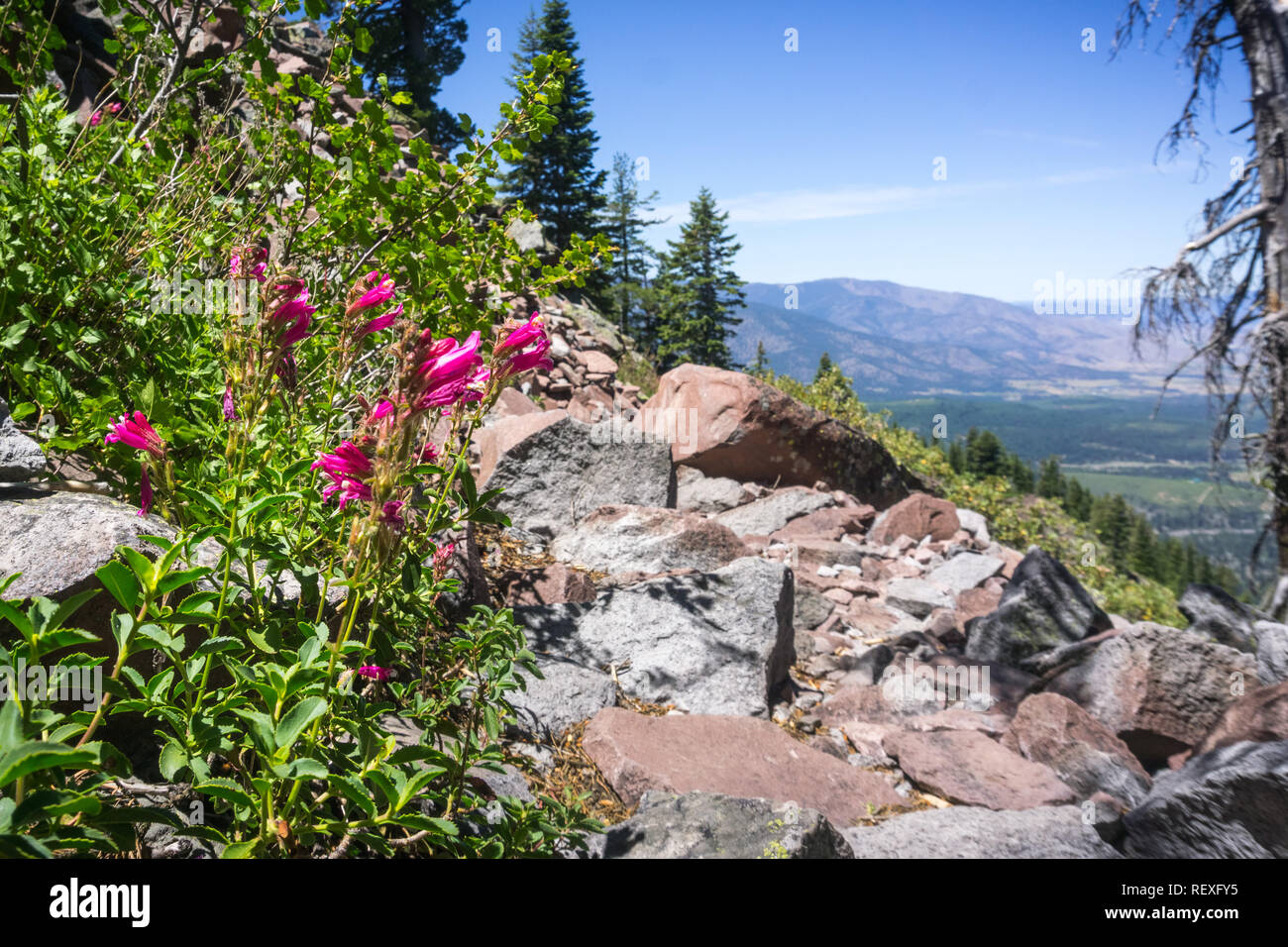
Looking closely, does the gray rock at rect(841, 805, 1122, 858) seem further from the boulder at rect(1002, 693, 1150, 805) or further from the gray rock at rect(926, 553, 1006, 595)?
the gray rock at rect(926, 553, 1006, 595)

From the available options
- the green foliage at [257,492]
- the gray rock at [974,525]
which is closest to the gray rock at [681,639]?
the green foliage at [257,492]

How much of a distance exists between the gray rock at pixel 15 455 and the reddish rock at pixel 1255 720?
508 cm

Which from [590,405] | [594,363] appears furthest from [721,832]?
[594,363]

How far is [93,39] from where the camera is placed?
7707 millimetres

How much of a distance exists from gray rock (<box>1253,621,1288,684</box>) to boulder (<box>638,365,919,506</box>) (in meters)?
4.81

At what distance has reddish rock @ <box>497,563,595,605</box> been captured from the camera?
13.6ft

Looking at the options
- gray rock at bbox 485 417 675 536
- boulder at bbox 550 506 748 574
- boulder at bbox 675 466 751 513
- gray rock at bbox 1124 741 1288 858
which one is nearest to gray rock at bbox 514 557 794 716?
boulder at bbox 550 506 748 574

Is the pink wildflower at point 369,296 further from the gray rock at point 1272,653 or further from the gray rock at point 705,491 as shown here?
the gray rock at point 705,491

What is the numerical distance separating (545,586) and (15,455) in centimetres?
267

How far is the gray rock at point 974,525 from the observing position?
26.9 feet

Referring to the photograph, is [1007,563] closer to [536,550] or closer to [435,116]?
[536,550]

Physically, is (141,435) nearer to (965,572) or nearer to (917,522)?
(965,572)

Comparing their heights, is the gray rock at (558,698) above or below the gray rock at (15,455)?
below
